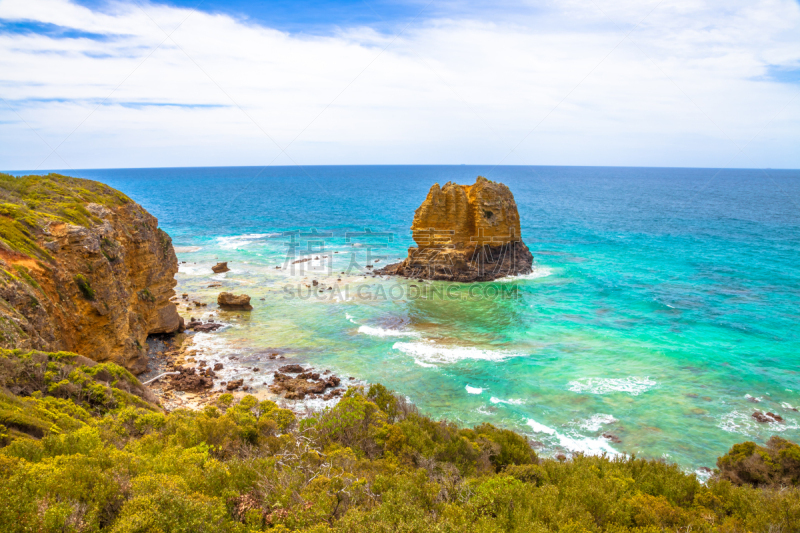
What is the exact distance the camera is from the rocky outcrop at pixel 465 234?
151 ft

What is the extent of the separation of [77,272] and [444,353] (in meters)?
20.8

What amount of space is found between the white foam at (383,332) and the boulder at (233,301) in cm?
1035

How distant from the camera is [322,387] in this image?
78.9 feet

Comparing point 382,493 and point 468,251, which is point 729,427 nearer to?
point 382,493

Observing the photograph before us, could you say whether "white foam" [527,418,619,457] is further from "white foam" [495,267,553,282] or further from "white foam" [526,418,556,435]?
"white foam" [495,267,553,282]

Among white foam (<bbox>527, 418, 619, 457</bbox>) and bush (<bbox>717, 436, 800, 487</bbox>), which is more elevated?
bush (<bbox>717, 436, 800, 487</bbox>)

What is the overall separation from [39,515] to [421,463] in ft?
30.7

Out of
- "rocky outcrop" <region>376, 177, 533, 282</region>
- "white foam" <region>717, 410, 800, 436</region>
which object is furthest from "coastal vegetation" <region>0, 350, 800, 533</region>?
"rocky outcrop" <region>376, 177, 533, 282</region>

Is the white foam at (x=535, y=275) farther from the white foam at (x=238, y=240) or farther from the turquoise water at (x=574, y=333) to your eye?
the white foam at (x=238, y=240)

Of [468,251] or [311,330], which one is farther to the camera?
[468,251]

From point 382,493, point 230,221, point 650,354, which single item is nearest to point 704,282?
point 650,354

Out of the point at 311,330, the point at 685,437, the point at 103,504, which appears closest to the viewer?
the point at 103,504

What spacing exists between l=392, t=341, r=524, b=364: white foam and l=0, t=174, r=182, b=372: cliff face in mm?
15875

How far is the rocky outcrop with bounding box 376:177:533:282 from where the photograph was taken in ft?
151
